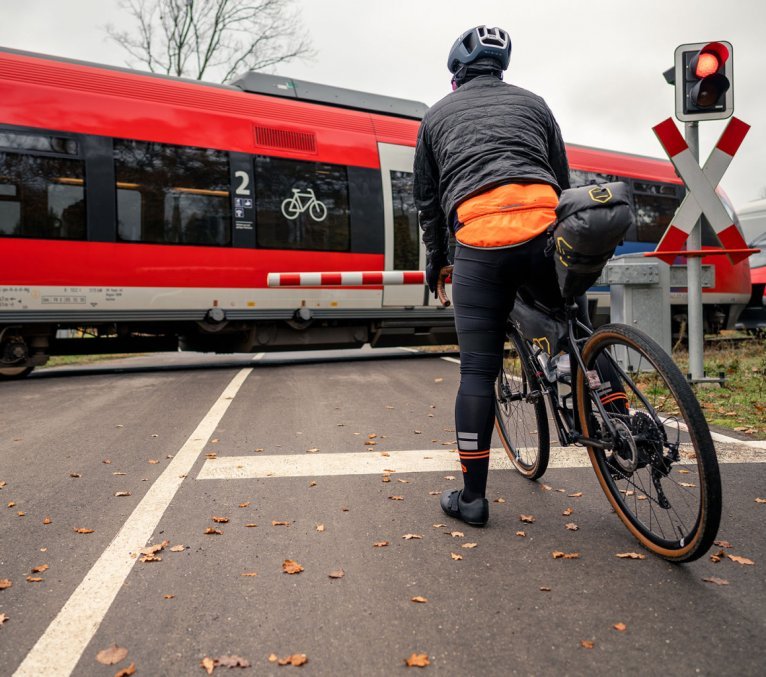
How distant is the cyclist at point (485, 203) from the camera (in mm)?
3043

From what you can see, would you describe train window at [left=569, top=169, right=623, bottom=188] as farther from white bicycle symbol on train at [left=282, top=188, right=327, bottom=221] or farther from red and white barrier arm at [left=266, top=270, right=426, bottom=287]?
white bicycle symbol on train at [left=282, top=188, right=327, bottom=221]

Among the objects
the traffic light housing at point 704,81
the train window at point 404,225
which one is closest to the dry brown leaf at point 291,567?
the traffic light housing at point 704,81

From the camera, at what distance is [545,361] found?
3.38 m

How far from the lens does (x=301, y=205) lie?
35.5 ft

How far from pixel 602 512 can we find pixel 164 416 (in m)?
4.21

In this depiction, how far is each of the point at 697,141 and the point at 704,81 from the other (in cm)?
61

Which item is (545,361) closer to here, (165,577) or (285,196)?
(165,577)

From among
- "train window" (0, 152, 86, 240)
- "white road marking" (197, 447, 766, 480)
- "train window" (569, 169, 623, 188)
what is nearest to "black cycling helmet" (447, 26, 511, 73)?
"white road marking" (197, 447, 766, 480)

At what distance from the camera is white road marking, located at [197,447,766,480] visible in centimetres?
426

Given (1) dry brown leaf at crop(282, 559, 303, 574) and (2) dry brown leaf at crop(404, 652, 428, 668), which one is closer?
(2) dry brown leaf at crop(404, 652, 428, 668)

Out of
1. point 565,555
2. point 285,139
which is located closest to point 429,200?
point 565,555

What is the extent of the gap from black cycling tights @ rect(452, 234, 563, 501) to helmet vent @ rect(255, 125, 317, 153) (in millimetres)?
8040

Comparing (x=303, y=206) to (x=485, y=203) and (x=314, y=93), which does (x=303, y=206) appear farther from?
(x=485, y=203)

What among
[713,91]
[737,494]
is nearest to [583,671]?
[737,494]
